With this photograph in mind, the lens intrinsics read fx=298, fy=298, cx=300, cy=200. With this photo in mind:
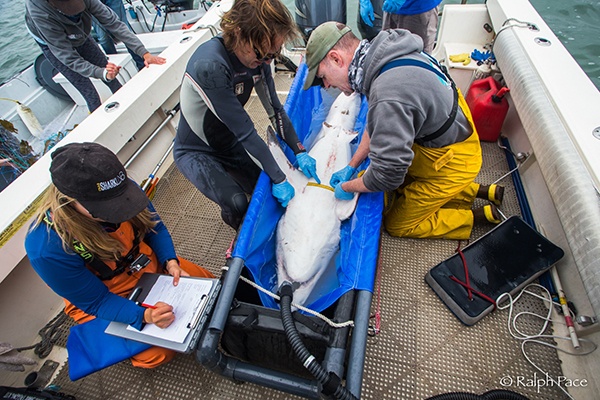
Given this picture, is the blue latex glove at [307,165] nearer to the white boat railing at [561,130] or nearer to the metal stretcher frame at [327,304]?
the metal stretcher frame at [327,304]

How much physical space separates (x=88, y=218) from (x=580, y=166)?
96.4 inches

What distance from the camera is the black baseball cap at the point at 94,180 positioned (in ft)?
3.67

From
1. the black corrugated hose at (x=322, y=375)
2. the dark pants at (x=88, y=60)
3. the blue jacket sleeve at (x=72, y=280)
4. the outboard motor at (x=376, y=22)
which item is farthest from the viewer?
the outboard motor at (x=376, y=22)

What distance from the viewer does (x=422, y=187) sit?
208 cm

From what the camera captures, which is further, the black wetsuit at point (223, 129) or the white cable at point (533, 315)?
the white cable at point (533, 315)

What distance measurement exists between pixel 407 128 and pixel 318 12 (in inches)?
124

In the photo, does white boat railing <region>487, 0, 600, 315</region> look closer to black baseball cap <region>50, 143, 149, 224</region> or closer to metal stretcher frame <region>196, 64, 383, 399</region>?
metal stretcher frame <region>196, 64, 383, 399</region>

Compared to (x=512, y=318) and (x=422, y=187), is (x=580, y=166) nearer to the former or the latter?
(x=422, y=187)

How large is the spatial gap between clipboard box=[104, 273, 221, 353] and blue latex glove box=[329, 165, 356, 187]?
1.07m

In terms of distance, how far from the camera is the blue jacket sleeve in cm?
123

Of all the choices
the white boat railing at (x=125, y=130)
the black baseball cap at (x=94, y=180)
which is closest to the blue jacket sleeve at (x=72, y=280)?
the black baseball cap at (x=94, y=180)

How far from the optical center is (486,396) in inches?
58.9

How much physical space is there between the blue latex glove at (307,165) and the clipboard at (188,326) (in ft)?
3.44

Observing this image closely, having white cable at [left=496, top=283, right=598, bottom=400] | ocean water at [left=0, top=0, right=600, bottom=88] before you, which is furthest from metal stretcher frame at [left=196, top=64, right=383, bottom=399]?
ocean water at [left=0, top=0, right=600, bottom=88]
